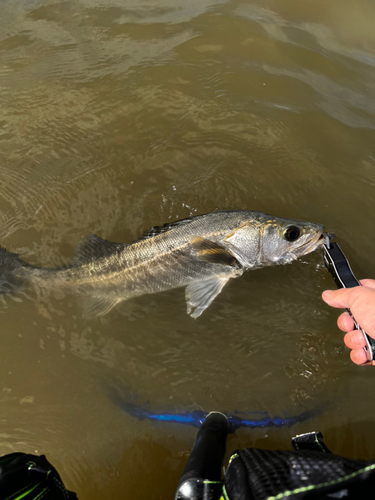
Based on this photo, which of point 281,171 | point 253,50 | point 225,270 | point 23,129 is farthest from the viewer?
point 253,50

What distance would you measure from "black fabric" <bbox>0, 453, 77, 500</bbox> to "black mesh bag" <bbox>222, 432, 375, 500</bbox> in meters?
1.29

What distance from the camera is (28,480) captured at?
7.60 feet

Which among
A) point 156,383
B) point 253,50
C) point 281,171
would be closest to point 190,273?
point 156,383

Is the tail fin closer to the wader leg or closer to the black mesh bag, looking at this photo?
the wader leg

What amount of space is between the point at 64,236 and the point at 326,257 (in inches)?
128

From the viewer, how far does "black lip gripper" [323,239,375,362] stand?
103 inches

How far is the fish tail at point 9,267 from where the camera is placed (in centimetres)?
378

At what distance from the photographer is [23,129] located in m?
5.14

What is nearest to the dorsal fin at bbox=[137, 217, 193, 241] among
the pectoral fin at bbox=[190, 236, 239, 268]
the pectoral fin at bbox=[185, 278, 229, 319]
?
the pectoral fin at bbox=[190, 236, 239, 268]

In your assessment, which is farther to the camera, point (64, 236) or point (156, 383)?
point (64, 236)

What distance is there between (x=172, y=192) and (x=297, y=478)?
3.50 meters

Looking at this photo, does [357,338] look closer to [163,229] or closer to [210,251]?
[210,251]

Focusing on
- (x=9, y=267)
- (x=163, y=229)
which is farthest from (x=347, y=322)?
(x=9, y=267)

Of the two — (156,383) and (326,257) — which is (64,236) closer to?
(156,383)
